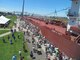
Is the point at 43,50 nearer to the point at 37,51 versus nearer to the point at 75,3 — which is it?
the point at 37,51

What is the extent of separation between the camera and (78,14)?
50.8 meters

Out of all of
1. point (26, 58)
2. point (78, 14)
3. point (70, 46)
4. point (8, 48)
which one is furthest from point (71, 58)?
point (78, 14)

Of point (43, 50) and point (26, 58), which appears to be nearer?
point (26, 58)

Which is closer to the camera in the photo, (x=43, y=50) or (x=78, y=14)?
(x=43, y=50)

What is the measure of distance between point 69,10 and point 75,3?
1.85 meters

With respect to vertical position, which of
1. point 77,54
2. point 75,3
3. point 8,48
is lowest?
point 8,48

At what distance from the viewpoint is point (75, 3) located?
5125 centimetres

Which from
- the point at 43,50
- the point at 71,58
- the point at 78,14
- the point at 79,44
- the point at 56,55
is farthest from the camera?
the point at 78,14

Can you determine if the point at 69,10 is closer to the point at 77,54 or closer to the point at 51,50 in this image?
the point at 51,50

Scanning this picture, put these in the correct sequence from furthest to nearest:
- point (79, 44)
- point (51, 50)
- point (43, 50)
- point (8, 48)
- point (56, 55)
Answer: point (8, 48)
point (43, 50)
point (51, 50)
point (56, 55)
point (79, 44)

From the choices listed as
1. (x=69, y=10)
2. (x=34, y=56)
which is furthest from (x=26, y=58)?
(x=69, y=10)

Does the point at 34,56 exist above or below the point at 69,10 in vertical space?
below

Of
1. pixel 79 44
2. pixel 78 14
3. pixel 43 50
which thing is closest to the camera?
pixel 79 44

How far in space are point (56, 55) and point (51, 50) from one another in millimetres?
3364
